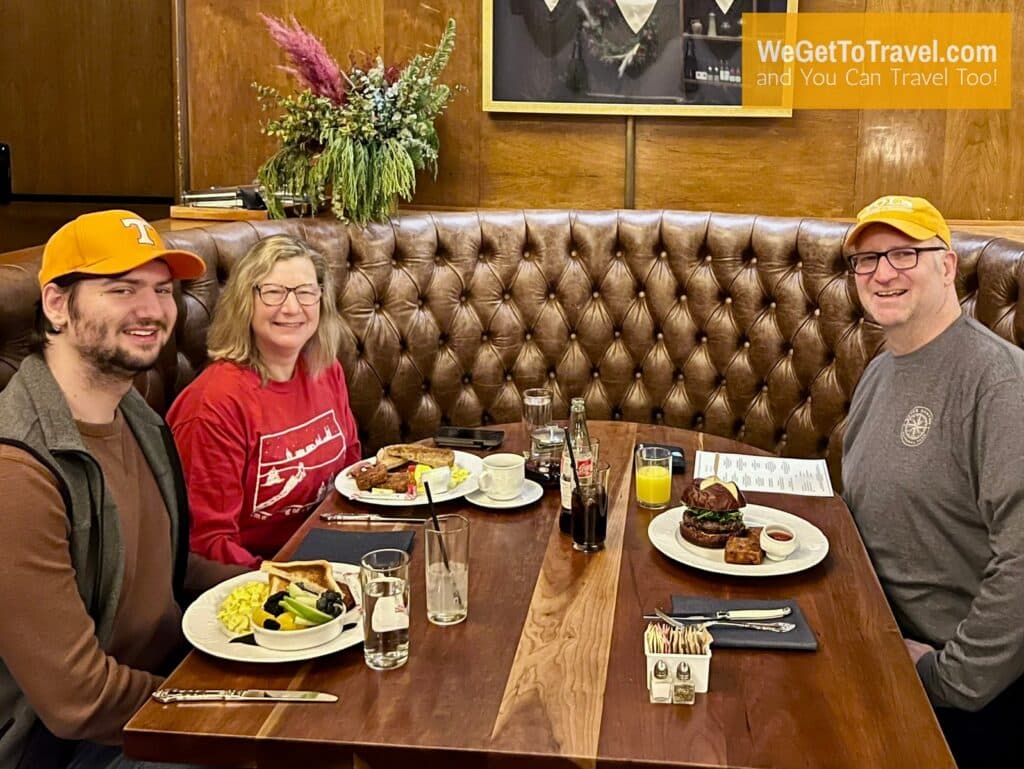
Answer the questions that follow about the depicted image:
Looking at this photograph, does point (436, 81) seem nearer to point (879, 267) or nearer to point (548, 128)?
point (548, 128)

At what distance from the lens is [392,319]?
11.8 feet

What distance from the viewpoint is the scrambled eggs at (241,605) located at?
1633mm


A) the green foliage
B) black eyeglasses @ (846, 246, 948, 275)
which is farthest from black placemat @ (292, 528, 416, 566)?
the green foliage

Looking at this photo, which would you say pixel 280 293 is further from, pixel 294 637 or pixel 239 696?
pixel 239 696

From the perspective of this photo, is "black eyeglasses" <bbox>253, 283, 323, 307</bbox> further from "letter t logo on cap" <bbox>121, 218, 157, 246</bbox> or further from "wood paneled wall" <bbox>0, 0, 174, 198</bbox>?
"wood paneled wall" <bbox>0, 0, 174, 198</bbox>

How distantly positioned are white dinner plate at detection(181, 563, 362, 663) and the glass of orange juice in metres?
0.69

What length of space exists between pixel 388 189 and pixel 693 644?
92.5 inches

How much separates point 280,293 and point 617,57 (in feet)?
5.69

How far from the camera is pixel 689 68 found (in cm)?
372

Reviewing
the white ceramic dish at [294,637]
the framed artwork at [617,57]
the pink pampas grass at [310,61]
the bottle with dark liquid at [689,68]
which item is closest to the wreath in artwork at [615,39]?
the framed artwork at [617,57]

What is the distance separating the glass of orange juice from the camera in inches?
87.5

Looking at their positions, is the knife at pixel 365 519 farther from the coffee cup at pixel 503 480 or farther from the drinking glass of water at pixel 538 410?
the drinking glass of water at pixel 538 410

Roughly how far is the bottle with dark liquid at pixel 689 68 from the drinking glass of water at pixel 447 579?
8.12 ft

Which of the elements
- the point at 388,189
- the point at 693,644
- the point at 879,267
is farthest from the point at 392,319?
the point at 693,644
